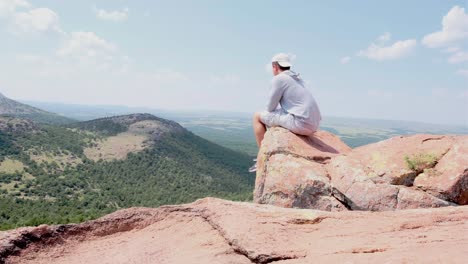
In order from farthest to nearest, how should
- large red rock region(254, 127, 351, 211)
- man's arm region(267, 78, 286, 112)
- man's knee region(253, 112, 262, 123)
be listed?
man's knee region(253, 112, 262, 123)
man's arm region(267, 78, 286, 112)
large red rock region(254, 127, 351, 211)

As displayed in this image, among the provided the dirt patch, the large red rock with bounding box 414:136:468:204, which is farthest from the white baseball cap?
the dirt patch

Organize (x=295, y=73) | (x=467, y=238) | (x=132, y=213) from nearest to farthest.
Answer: (x=467, y=238) → (x=132, y=213) → (x=295, y=73)

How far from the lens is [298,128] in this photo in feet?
31.5

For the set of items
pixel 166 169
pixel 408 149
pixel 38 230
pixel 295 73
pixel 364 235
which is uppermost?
pixel 295 73

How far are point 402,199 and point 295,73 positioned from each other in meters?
3.93

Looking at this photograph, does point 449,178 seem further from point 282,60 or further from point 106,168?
point 106,168

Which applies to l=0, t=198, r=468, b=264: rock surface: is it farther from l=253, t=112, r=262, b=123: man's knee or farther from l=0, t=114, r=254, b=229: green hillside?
l=0, t=114, r=254, b=229: green hillside

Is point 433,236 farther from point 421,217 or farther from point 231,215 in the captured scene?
point 231,215

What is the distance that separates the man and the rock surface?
3.21 m

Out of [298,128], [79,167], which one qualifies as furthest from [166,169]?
[298,128]

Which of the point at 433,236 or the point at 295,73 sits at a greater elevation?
the point at 295,73

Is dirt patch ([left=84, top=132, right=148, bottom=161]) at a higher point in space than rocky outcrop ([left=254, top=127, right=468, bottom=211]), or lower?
lower

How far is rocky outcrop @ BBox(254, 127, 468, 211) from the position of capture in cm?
747

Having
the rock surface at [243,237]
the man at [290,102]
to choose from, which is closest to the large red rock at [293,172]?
the man at [290,102]
